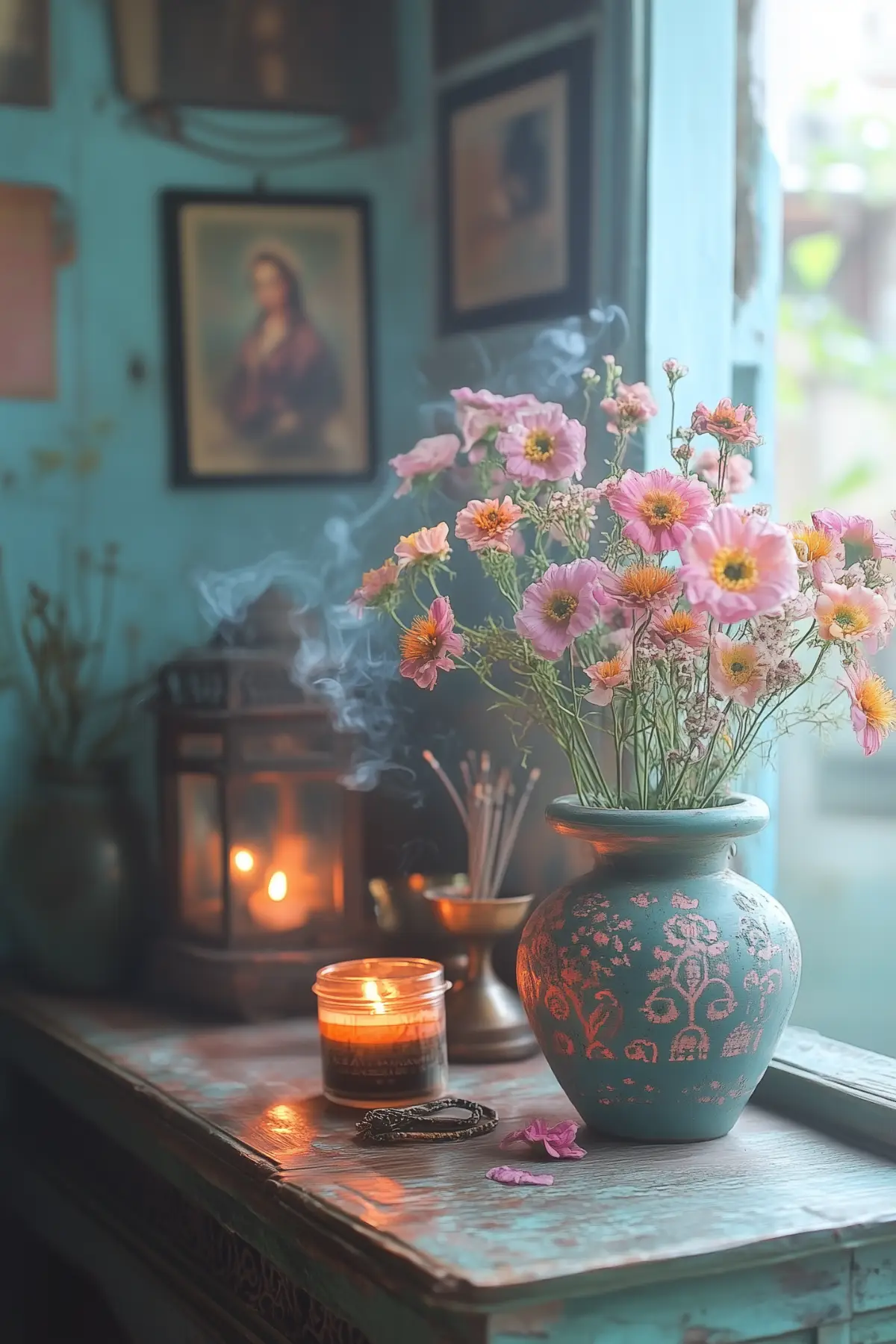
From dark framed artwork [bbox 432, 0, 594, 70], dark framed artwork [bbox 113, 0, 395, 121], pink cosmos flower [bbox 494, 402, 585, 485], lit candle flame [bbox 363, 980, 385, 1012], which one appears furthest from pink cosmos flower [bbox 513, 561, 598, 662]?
dark framed artwork [bbox 113, 0, 395, 121]

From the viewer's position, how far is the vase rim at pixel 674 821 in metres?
1.35

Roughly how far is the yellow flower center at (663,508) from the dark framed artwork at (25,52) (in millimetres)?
1330

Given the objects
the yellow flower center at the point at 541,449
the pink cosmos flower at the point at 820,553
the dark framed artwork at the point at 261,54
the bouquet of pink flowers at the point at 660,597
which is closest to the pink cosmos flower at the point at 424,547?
the bouquet of pink flowers at the point at 660,597

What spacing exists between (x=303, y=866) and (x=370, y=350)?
2.61 ft

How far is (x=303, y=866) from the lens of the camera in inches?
76.9

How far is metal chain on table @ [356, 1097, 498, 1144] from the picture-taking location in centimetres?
143

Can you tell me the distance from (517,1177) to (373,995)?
0.29 metres

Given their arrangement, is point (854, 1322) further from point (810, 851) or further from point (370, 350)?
point (810, 851)

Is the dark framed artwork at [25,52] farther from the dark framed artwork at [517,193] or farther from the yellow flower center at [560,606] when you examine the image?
the yellow flower center at [560,606]

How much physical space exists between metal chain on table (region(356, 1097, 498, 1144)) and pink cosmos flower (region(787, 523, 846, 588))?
1.94 ft

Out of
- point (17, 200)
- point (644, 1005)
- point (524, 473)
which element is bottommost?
point (644, 1005)

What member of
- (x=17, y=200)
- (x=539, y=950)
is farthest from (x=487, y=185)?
(x=539, y=950)

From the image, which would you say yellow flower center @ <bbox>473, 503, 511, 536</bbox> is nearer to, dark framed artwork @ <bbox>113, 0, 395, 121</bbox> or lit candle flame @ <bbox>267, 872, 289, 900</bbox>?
lit candle flame @ <bbox>267, 872, 289, 900</bbox>

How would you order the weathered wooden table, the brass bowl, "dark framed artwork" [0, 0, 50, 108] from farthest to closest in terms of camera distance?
"dark framed artwork" [0, 0, 50, 108]
the brass bowl
the weathered wooden table
